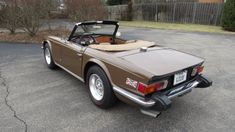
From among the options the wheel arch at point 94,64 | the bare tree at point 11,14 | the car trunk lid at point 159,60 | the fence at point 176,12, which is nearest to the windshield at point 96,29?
the wheel arch at point 94,64

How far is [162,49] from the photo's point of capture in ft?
12.3

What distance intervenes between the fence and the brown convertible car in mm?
15661

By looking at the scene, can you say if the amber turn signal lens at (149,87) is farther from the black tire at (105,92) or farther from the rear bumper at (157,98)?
the black tire at (105,92)

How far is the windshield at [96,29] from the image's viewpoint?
441cm

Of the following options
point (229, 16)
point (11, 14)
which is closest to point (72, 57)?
point (11, 14)

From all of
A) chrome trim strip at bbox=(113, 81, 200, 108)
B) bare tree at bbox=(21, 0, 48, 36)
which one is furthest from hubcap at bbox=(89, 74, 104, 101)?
bare tree at bbox=(21, 0, 48, 36)

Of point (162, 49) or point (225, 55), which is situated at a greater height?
point (162, 49)

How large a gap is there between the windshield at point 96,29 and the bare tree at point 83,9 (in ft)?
23.5

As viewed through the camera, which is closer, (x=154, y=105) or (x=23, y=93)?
(x=154, y=105)

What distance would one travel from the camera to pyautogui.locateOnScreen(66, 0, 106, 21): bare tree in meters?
11.4

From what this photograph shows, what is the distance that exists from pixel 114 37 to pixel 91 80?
1.53m

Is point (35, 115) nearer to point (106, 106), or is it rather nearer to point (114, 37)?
point (106, 106)

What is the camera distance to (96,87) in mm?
3641

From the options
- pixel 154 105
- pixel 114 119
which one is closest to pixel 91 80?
pixel 114 119
